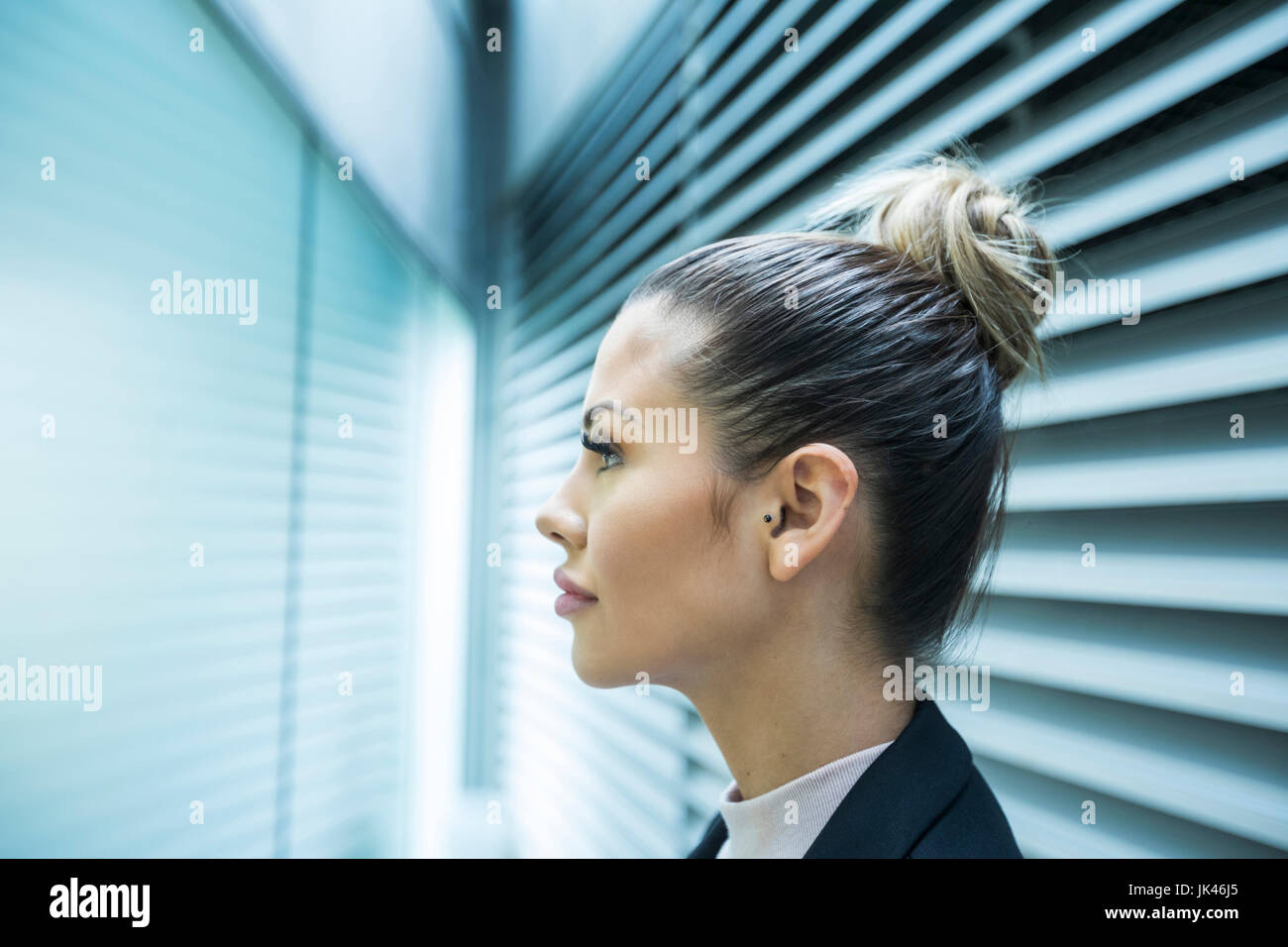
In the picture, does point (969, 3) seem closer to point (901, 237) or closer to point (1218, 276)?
point (901, 237)

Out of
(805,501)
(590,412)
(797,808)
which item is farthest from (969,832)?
(590,412)

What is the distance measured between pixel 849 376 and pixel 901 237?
0.69ft

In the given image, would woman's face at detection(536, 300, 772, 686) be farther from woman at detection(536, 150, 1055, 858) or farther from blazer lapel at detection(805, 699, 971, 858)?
blazer lapel at detection(805, 699, 971, 858)

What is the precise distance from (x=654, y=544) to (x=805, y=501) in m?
0.15

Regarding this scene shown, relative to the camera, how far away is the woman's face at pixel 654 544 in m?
0.75

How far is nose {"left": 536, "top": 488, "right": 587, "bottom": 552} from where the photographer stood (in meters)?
0.80

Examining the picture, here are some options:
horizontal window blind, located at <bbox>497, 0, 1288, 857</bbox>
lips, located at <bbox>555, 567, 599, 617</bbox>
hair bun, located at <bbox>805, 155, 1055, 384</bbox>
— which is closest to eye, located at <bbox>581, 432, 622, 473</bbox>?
lips, located at <bbox>555, 567, 599, 617</bbox>

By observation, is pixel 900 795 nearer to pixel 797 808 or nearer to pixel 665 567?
pixel 797 808

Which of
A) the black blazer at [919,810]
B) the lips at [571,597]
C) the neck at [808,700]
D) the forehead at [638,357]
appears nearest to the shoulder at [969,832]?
the black blazer at [919,810]

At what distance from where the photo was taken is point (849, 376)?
75 centimetres

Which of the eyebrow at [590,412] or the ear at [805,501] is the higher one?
the eyebrow at [590,412]

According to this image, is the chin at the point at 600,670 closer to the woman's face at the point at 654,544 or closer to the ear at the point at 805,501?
the woman's face at the point at 654,544

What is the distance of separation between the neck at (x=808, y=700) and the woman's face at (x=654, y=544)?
0.04 metres

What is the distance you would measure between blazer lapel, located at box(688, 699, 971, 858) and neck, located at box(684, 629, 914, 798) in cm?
4
